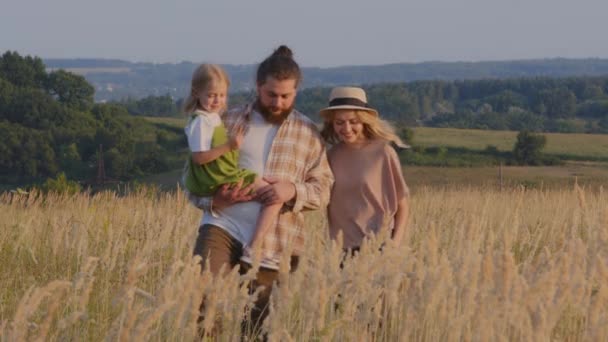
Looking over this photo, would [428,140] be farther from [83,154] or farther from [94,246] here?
[94,246]

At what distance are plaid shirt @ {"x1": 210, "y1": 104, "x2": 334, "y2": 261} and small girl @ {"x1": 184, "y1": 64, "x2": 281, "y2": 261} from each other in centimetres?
10

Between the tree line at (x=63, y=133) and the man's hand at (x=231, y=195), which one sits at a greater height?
the man's hand at (x=231, y=195)

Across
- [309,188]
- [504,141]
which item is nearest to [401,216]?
[309,188]

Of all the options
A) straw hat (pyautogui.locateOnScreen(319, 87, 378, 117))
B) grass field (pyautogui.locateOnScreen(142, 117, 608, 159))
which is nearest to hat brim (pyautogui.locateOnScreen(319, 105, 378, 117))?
straw hat (pyautogui.locateOnScreen(319, 87, 378, 117))

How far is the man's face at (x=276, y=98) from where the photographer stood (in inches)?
157

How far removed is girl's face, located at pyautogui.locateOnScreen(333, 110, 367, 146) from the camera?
4309 mm

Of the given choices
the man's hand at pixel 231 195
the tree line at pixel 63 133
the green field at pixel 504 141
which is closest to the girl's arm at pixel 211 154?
the man's hand at pixel 231 195

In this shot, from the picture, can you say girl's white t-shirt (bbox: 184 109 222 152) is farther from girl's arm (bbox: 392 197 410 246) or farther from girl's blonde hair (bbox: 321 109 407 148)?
girl's arm (bbox: 392 197 410 246)

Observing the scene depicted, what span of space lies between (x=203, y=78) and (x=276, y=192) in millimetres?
557

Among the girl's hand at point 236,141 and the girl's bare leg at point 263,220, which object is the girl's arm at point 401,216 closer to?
the girl's bare leg at point 263,220

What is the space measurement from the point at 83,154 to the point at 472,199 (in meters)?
46.5

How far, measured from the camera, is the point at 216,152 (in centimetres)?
393

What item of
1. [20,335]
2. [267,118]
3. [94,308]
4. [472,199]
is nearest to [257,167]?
[267,118]

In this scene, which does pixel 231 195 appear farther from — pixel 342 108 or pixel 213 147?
pixel 342 108
